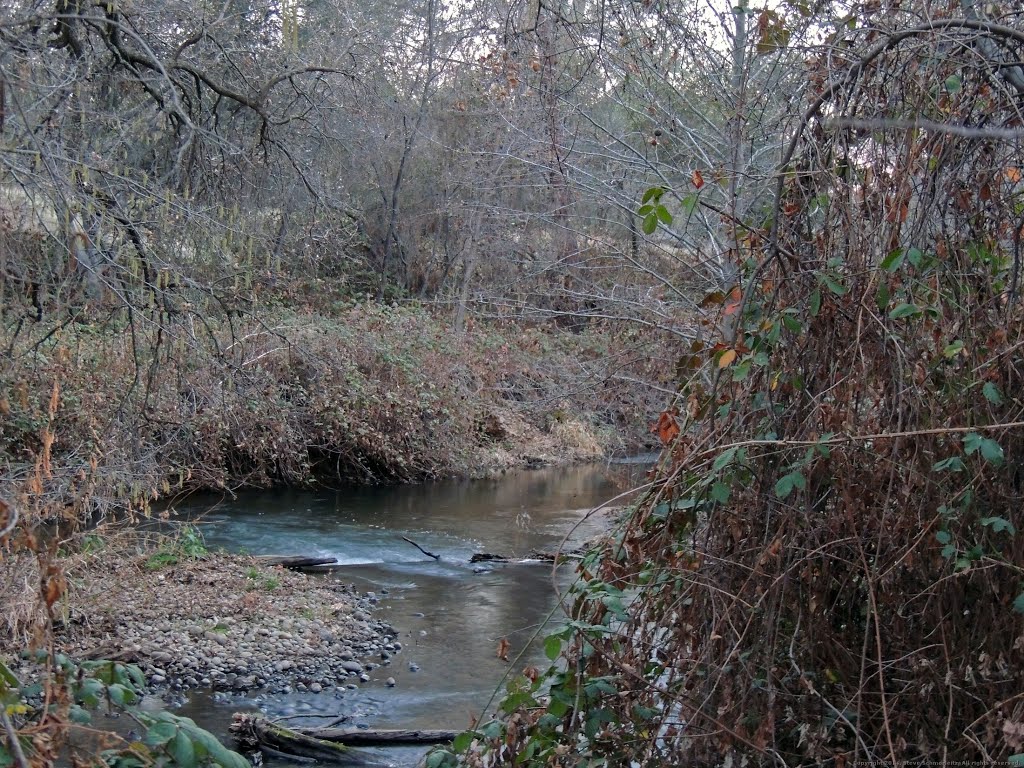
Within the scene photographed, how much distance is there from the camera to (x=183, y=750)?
8.77 ft

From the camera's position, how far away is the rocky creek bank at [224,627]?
8664 mm

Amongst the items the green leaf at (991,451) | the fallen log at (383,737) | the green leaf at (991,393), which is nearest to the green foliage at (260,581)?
the fallen log at (383,737)

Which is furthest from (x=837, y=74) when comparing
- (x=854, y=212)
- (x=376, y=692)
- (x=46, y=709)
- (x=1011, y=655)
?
(x=376, y=692)

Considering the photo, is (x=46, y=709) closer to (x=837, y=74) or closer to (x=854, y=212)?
(x=854, y=212)

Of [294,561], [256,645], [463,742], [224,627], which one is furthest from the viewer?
[294,561]

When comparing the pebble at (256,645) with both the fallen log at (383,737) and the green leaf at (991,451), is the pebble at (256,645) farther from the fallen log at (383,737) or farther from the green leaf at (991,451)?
the green leaf at (991,451)

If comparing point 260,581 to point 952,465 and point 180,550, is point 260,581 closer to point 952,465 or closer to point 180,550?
point 180,550

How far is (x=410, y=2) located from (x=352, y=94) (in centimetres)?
1365

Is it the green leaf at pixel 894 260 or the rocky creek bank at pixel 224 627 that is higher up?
the green leaf at pixel 894 260

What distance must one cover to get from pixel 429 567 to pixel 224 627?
3.51m

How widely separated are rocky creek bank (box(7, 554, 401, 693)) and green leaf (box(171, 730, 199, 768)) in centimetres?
567

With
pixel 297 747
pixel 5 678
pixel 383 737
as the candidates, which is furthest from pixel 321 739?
pixel 5 678

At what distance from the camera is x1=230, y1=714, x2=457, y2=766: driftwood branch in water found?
710 cm

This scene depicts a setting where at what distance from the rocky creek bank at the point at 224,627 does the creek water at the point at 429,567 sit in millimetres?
279
